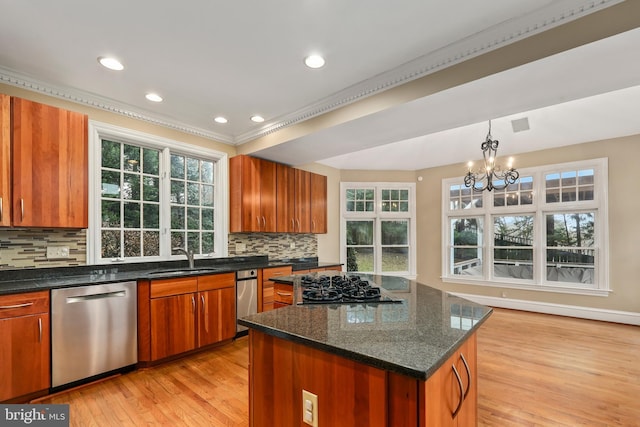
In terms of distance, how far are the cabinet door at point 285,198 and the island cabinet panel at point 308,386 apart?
3160 mm

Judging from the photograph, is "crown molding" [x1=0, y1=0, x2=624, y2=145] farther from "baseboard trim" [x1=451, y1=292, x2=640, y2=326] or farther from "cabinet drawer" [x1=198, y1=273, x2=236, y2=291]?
"baseboard trim" [x1=451, y1=292, x2=640, y2=326]

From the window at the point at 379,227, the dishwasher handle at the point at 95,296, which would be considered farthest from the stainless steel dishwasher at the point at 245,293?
the window at the point at 379,227

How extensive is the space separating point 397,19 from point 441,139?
365cm

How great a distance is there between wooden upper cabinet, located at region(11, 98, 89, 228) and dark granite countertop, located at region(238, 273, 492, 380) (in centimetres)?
225

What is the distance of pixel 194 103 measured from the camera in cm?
321

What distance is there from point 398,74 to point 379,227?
13.1ft

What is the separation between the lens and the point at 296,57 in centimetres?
238

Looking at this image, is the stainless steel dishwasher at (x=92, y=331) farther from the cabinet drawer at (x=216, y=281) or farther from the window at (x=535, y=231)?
the window at (x=535, y=231)

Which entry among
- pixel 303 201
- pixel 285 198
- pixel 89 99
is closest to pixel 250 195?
pixel 285 198

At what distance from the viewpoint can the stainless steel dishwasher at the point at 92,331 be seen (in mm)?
2381

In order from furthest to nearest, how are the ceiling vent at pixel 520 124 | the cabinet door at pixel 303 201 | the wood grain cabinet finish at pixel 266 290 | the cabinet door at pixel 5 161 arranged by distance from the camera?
1. the cabinet door at pixel 303 201
2. the ceiling vent at pixel 520 124
3. the wood grain cabinet finish at pixel 266 290
4. the cabinet door at pixel 5 161

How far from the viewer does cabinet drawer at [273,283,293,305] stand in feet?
8.64

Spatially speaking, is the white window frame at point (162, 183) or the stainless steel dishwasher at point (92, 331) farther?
the white window frame at point (162, 183)

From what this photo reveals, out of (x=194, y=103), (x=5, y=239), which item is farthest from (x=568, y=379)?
(x=5, y=239)
